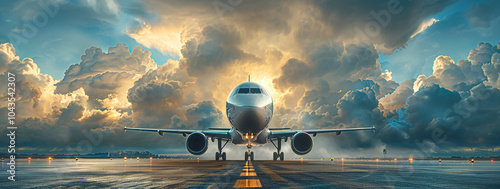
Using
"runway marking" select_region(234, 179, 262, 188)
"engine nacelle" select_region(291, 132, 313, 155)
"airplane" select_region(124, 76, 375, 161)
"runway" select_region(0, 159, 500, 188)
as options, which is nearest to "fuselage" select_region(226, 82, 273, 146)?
"airplane" select_region(124, 76, 375, 161)

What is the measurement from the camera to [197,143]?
2727cm

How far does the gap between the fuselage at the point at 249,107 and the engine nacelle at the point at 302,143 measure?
13.1 ft

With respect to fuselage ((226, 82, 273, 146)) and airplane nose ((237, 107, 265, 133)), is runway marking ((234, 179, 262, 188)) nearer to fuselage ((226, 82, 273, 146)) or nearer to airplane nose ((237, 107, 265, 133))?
fuselage ((226, 82, 273, 146))

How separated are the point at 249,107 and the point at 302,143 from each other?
7788mm

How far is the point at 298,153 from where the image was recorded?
1093 inches

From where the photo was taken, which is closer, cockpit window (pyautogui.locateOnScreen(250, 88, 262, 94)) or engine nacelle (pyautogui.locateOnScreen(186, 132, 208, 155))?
cockpit window (pyautogui.locateOnScreen(250, 88, 262, 94))

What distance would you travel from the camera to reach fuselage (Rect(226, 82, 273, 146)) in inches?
892

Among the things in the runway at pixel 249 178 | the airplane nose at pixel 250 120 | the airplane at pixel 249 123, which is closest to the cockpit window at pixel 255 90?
the airplane at pixel 249 123

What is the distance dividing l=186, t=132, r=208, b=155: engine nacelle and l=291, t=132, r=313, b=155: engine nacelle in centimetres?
715

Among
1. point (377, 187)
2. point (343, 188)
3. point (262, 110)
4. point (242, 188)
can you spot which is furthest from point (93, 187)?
point (262, 110)

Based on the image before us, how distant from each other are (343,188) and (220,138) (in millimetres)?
27386

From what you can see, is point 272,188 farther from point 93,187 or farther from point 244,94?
point 244,94

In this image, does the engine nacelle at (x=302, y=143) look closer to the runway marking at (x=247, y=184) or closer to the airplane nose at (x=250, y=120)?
the airplane nose at (x=250, y=120)

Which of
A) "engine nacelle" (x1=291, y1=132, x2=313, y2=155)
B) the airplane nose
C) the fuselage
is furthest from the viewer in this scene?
"engine nacelle" (x1=291, y1=132, x2=313, y2=155)
